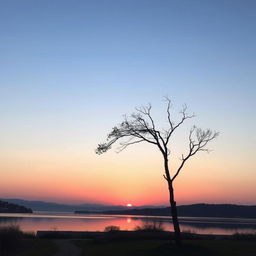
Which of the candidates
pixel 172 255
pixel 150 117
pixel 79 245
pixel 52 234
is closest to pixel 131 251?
pixel 172 255

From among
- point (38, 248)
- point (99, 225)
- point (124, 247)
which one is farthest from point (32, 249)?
point (99, 225)

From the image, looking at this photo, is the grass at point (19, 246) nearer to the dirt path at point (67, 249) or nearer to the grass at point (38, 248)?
the grass at point (38, 248)

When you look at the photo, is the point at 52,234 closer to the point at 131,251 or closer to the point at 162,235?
the point at 162,235

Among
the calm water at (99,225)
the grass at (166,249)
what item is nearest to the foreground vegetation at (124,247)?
the grass at (166,249)

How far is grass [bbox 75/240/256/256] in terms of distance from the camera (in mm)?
29531

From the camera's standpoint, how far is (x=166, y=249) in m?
30.1

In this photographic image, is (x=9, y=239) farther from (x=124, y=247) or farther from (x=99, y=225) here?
(x=99, y=225)

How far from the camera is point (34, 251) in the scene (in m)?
31.4

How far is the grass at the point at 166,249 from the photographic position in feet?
96.9

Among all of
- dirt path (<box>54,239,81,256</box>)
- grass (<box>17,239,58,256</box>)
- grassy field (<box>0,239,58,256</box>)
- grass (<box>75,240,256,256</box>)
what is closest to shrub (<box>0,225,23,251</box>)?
grassy field (<box>0,239,58,256</box>)

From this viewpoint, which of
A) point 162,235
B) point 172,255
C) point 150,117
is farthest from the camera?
point 162,235

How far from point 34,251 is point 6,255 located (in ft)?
6.48

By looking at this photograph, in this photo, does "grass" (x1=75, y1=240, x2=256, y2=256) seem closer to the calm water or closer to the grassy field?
the grassy field

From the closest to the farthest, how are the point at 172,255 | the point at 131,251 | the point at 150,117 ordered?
1. the point at 172,255
2. the point at 131,251
3. the point at 150,117
